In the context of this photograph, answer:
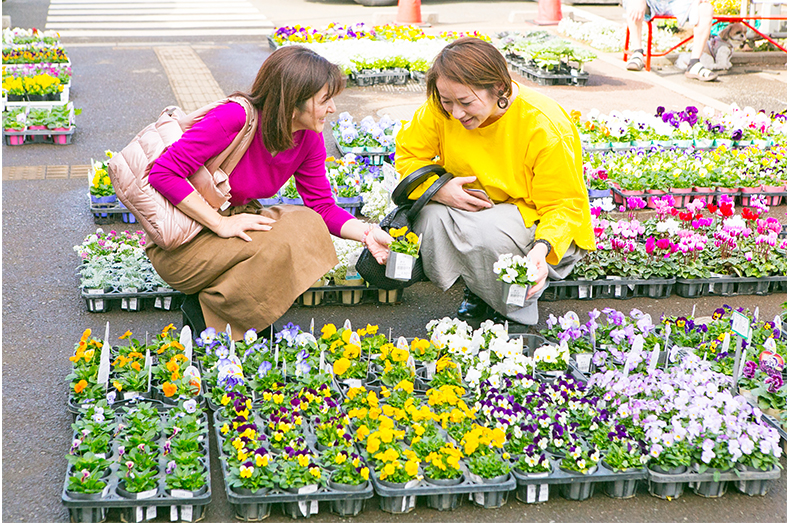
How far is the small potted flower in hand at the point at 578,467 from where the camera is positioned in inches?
104

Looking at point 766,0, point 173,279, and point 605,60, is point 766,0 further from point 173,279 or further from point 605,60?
point 173,279

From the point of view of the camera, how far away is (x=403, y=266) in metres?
3.31

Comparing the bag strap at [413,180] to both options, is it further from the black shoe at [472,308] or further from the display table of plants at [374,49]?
the display table of plants at [374,49]

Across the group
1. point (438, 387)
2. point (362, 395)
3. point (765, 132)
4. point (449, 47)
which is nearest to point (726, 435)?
point (438, 387)

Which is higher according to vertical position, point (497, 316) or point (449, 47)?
point (449, 47)

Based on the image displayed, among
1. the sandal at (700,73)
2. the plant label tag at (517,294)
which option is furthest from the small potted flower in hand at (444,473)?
the sandal at (700,73)

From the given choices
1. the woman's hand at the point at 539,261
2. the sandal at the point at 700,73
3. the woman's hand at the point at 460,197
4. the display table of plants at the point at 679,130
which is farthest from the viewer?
the sandal at the point at 700,73

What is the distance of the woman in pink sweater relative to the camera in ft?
10.2

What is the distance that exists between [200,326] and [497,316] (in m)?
1.32

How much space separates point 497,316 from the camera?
145 inches

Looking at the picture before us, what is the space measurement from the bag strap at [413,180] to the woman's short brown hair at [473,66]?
0.51 metres

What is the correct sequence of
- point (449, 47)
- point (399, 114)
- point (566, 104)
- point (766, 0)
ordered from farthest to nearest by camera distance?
point (766, 0), point (566, 104), point (399, 114), point (449, 47)

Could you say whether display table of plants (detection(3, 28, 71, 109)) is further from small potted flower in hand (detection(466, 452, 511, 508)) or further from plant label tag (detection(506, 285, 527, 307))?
small potted flower in hand (detection(466, 452, 511, 508))

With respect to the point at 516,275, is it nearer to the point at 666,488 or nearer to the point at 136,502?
the point at 666,488
